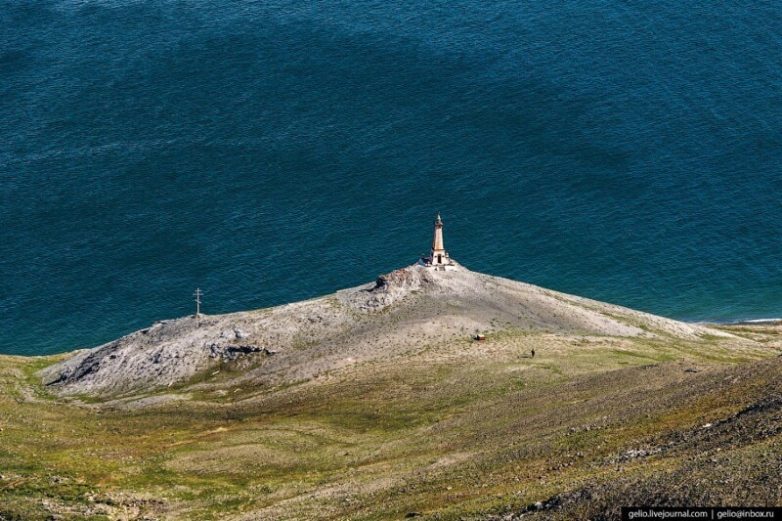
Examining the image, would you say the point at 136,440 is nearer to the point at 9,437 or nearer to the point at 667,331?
the point at 9,437

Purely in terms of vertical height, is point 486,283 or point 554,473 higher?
point 486,283

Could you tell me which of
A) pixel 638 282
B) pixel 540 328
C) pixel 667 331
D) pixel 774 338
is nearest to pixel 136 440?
pixel 540 328

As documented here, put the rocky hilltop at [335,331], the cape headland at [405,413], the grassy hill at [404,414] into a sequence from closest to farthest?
the grassy hill at [404,414]
the cape headland at [405,413]
the rocky hilltop at [335,331]

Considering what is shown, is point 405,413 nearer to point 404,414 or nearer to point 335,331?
point 404,414

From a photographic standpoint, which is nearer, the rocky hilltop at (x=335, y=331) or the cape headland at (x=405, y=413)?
the cape headland at (x=405, y=413)

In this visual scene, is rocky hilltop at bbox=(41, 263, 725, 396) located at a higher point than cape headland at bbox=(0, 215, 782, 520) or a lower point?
higher

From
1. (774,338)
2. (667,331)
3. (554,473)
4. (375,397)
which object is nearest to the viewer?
(554,473)
